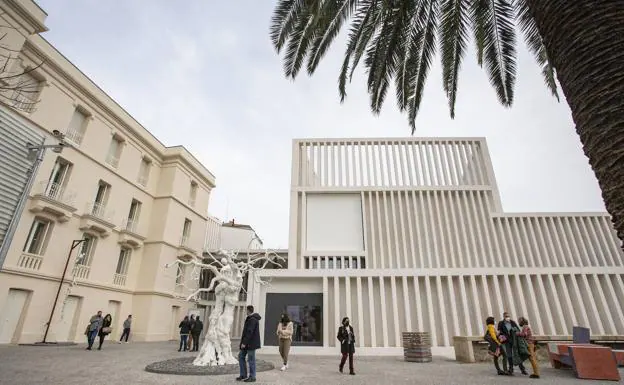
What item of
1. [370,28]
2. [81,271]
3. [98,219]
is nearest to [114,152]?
[98,219]

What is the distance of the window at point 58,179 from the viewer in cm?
1602

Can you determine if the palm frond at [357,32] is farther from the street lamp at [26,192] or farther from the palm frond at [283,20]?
the street lamp at [26,192]

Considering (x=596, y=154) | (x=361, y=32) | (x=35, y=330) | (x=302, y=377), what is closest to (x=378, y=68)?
(x=361, y=32)

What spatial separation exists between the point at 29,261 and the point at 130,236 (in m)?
5.85

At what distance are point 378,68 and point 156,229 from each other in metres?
19.8

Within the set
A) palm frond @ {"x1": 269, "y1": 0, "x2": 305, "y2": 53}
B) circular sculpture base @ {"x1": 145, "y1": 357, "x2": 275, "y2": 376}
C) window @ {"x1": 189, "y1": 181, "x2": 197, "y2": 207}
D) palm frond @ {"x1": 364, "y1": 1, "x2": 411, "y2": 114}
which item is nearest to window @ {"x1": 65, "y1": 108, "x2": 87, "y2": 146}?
window @ {"x1": 189, "y1": 181, "x2": 197, "y2": 207}

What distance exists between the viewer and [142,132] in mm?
22047

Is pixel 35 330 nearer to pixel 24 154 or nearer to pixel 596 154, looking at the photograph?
pixel 24 154

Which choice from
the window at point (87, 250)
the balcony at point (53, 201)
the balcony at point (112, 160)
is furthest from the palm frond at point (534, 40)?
the balcony at point (112, 160)

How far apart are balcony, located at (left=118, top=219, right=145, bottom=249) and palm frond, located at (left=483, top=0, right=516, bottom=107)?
20.7 metres

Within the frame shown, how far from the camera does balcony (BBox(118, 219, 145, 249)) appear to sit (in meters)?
19.9

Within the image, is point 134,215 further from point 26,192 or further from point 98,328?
point 26,192

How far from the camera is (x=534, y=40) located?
7.32 m

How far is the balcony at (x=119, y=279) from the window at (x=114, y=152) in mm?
6895
